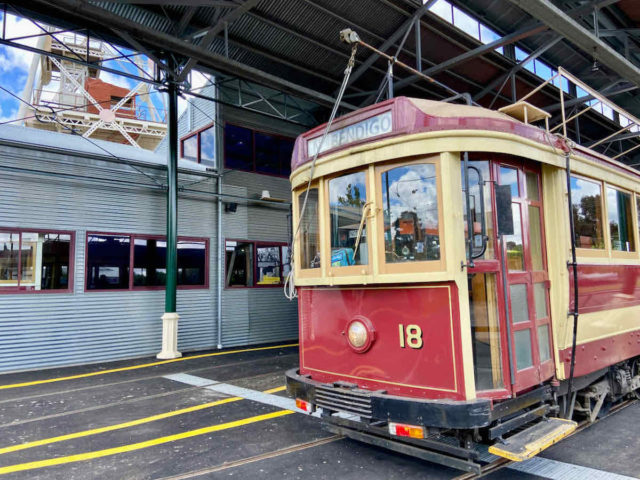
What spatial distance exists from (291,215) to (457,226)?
6.39 feet

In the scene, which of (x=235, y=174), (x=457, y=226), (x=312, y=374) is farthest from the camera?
(x=235, y=174)

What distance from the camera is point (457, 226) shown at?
344 centimetres

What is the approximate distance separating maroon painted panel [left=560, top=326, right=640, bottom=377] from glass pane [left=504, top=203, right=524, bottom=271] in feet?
3.34

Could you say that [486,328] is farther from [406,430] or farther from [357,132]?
[357,132]

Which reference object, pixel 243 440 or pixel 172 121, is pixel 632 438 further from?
pixel 172 121

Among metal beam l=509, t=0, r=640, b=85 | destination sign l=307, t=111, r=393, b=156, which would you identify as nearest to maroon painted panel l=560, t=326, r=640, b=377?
destination sign l=307, t=111, r=393, b=156

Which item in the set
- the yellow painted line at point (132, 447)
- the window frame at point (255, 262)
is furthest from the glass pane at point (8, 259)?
the yellow painted line at point (132, 447)

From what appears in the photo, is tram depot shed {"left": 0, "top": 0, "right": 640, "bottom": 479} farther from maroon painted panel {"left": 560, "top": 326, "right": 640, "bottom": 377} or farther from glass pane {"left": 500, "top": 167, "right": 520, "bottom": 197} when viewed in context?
glass pane {"left": 500, "top": 167, "right": 520, "bottom": 197}

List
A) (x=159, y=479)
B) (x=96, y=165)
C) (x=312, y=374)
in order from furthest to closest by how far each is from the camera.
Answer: (x=96, y=165), (x=312, y=374), (x=159, y=479)

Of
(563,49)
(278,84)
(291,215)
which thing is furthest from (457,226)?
(563,49)

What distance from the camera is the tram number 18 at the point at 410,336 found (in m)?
3.53

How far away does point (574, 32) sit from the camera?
26.6 ft

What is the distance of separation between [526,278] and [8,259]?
9.24 meters

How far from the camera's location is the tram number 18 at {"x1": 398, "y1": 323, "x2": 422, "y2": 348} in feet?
11.6
